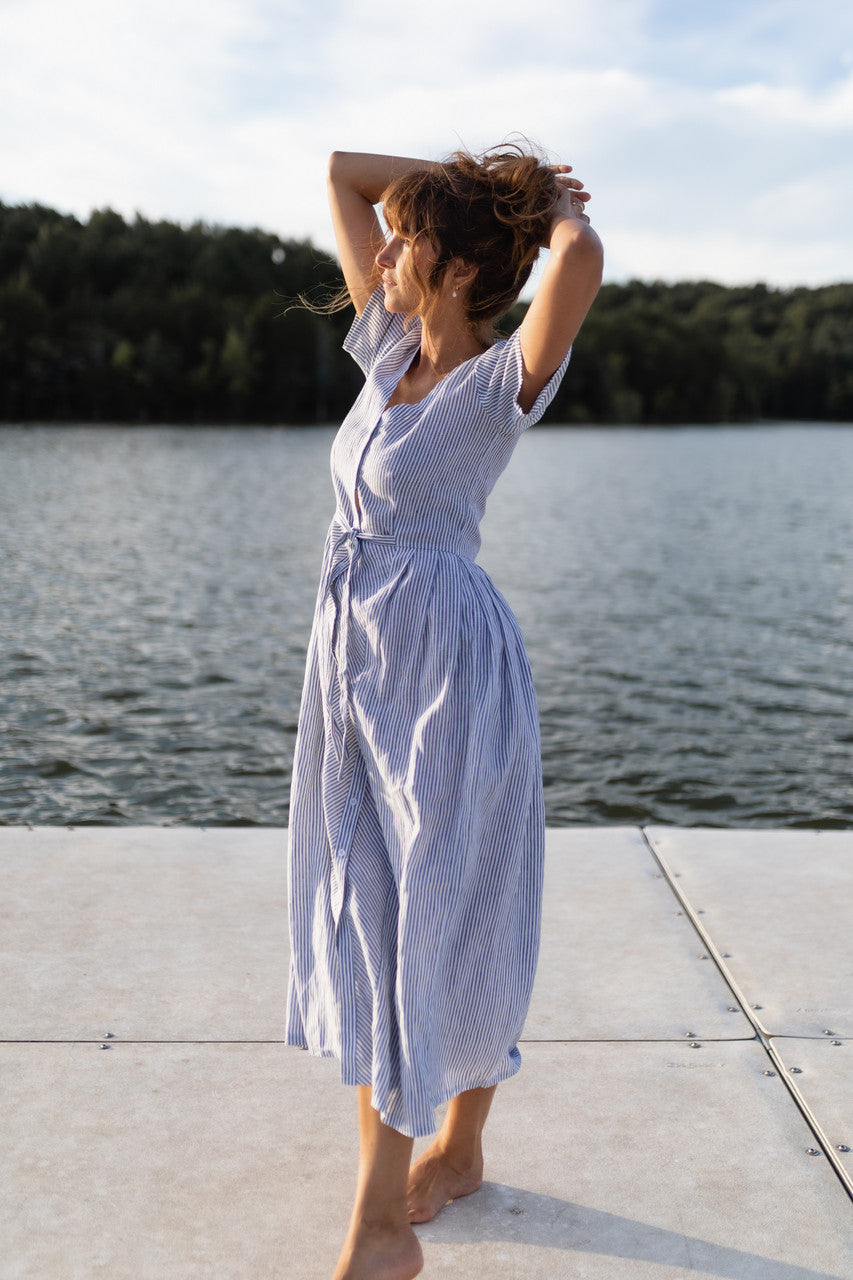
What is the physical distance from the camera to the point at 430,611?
1871 millimetres

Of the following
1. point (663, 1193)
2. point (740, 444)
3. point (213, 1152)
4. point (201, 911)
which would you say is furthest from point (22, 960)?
point (740, 444)

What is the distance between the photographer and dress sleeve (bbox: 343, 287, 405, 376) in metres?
2.12

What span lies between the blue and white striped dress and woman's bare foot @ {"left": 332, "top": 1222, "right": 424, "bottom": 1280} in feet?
0.60

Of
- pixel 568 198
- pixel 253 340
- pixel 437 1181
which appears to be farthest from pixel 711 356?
pixel 437 1181

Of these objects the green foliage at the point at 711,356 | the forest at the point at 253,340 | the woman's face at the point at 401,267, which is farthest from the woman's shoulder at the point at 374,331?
the green foliage at the point at 711,356

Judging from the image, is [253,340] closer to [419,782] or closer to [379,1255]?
[419,782]

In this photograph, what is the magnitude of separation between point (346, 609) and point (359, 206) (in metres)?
0.76

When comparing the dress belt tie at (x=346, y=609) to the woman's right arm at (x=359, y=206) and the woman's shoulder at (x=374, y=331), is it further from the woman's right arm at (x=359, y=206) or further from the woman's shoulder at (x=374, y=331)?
the woman's right arm at (x=359, y=206)

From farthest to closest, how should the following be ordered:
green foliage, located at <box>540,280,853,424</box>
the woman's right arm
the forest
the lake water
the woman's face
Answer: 1. green foliage, located at <box>540,280,853,424</box>
2. the forest
3. the lake water
4. the woman's right arm
5. the woman's face

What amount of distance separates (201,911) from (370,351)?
1663 mm

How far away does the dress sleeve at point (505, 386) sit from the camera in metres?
1.83

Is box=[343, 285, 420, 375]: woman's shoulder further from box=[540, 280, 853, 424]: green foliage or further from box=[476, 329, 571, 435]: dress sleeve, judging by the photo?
box=[540, 280, 853, 424]: green foliage

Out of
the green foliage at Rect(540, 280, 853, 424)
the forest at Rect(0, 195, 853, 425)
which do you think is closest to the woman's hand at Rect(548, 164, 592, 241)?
the forest at Rect(0, 195, 853, 425)

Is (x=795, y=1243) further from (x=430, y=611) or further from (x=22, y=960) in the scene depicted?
(x=22, y=960)
